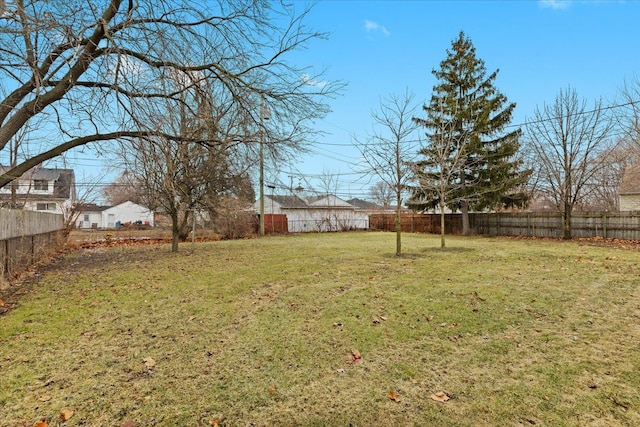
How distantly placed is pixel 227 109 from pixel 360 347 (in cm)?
559

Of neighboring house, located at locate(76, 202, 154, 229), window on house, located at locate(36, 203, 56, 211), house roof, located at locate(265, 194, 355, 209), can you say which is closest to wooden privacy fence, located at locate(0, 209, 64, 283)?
house roof, located at locate(265, 194, 355, 209)

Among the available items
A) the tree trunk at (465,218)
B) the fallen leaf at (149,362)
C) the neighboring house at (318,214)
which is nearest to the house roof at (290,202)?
the neighboring house at (318,214)

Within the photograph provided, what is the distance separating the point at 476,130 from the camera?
17375mm

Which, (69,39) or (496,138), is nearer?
(69,39)

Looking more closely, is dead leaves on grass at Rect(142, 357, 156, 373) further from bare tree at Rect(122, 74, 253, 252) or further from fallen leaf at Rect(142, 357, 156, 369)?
bare tree at Rect(122, 74, 253, 252)

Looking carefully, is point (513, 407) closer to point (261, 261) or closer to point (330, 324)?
point (330, 324)

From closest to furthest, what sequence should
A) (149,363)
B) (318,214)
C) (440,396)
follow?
(440,396) → (149,363) → (318,214)

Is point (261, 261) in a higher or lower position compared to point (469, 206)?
lower

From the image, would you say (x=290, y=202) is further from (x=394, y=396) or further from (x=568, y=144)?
(x=394, y=396)

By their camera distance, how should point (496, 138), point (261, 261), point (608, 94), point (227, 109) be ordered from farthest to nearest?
point (496, 138), point (608, 94), point (261, 261), point (227, 109)

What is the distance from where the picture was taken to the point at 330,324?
373 centimetres

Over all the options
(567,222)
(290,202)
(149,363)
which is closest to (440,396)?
(149,363)

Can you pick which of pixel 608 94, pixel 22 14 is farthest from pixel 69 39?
pixel 608 94

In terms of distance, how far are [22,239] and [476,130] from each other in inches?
732
